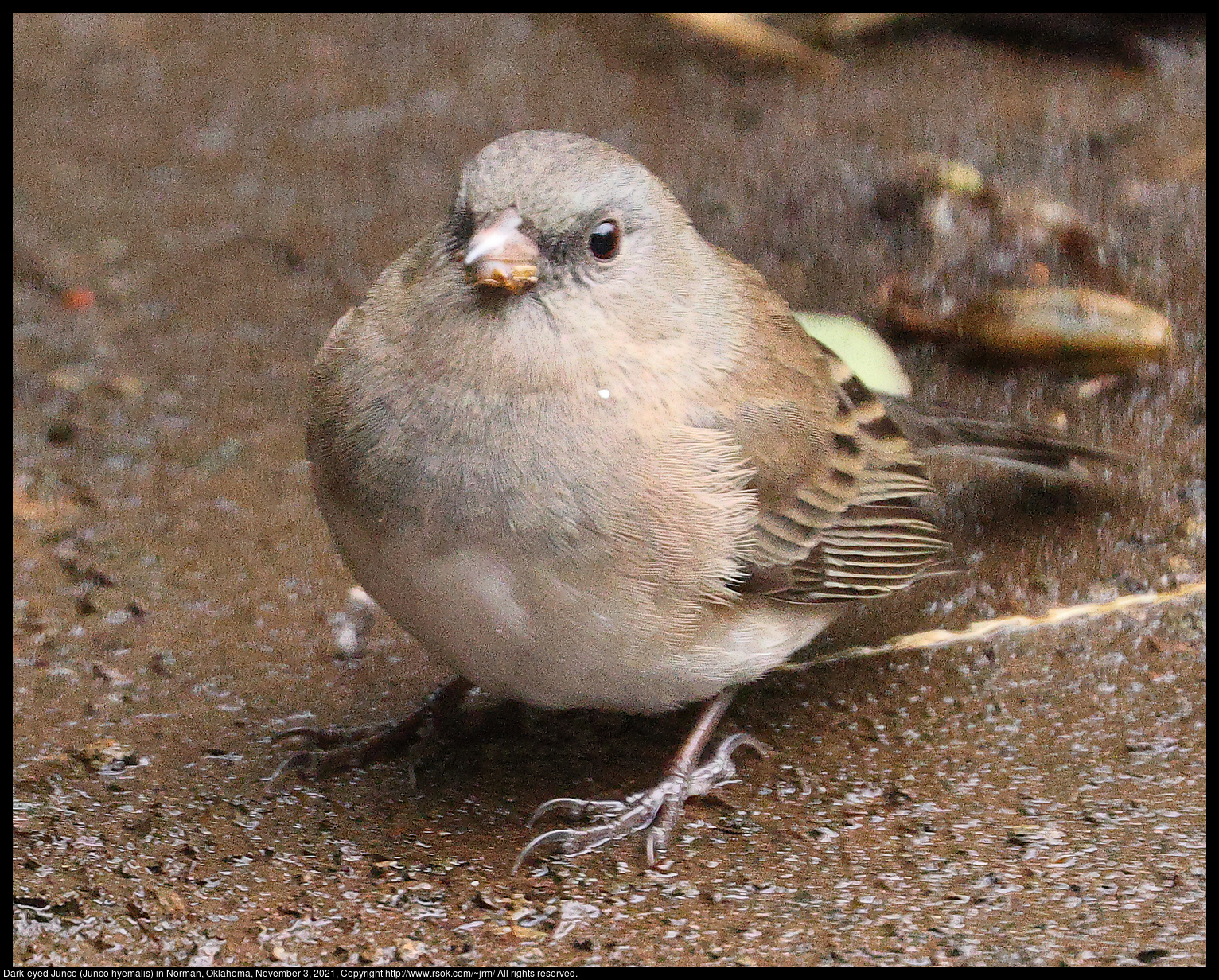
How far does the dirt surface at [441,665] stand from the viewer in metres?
3.16

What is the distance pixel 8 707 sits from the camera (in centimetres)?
379

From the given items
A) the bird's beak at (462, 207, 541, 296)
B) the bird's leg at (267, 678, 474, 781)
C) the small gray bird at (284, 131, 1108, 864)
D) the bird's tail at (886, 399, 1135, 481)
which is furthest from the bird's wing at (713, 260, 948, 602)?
the bird's leg at (267, 678, 474, 781)

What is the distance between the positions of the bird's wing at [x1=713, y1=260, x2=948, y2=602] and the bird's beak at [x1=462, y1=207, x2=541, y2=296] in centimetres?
63

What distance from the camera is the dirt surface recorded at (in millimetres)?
3160

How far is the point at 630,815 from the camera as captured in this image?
136 inches

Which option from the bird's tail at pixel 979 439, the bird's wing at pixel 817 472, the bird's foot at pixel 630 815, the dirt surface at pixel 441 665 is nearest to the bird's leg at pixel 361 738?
the dirt surface at pixel 441 665

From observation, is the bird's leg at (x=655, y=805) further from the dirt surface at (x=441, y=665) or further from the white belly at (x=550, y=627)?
the white belly at (x=550, y=627)

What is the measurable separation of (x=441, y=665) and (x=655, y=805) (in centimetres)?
93

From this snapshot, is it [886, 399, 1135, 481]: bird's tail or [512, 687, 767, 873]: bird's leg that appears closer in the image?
[512, 687, 767, 873]: bird's leg

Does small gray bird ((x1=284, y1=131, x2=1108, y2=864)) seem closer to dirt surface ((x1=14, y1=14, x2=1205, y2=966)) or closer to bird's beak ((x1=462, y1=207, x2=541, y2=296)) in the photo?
bird's beak ((x1=462, y1=207, x2=541, y2=296))

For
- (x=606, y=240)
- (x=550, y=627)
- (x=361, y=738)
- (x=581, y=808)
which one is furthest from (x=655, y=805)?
(x=606, y=240)

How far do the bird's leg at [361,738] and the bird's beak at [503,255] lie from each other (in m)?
1.29

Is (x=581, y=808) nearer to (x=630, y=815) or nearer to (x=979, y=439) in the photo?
(x=630, y=815)
